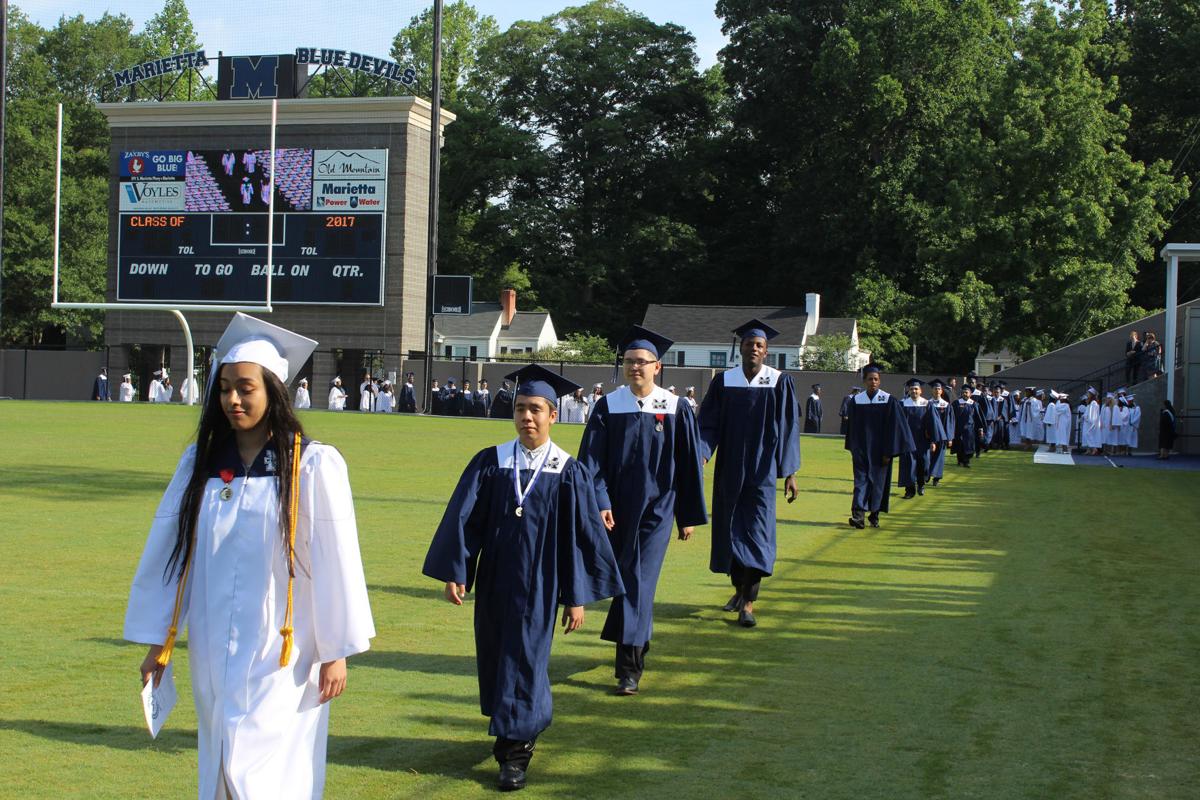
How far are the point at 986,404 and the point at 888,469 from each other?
19.2 m

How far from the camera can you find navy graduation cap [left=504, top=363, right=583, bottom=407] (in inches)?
234

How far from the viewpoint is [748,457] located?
9.43 meters

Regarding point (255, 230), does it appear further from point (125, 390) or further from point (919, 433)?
point (919, 433)

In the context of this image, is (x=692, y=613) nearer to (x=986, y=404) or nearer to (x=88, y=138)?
(x=986, y=404)

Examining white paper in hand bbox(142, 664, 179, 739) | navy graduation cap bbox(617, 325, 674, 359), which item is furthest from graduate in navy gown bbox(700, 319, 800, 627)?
white paper in hand bbox(142, 664, 179, 739)

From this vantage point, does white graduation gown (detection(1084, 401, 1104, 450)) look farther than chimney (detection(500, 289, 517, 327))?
No

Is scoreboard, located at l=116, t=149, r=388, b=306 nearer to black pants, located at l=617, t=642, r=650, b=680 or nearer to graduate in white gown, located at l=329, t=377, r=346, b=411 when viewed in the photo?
graduate in white gown, located at l=329, t=377, r=346, b=411

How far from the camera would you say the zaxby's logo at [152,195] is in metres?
45.9

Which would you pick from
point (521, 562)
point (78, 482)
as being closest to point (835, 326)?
point (78, 482)

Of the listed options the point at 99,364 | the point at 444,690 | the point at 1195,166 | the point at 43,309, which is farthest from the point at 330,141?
the point at 444,690

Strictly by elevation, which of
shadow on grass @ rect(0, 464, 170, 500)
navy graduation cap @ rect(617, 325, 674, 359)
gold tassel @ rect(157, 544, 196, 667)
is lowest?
shadow on grass @ rect(0, 464, 170, 500)

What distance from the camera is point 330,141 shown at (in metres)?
46.2

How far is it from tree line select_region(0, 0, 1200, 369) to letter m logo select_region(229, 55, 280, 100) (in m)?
17.9

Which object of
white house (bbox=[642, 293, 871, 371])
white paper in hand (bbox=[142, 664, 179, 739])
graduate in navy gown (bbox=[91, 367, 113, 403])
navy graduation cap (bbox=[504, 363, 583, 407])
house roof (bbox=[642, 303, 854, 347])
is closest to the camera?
white paper in hand (bbox=[142, 664, 179, 739])
